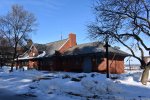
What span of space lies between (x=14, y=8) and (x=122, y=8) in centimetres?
3520

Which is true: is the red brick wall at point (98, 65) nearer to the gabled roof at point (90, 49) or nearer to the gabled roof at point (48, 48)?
the gabled roof at point (90, 49)

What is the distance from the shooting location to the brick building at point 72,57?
155 ft

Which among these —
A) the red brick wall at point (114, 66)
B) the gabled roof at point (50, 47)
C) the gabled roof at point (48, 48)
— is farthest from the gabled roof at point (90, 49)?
the gabled roof at point (48, 48)

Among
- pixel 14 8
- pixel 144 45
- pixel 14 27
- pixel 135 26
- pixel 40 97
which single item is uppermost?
pixel 14 8

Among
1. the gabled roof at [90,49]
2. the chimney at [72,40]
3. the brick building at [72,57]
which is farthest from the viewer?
the chimney at [72,40]

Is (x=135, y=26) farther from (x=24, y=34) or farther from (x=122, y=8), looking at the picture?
(x=24, y=34)

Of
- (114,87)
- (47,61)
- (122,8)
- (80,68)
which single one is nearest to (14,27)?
(47,61)

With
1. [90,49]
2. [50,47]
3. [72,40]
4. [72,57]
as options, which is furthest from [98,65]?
[50,47]

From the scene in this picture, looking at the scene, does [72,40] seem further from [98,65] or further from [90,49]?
[98,65]

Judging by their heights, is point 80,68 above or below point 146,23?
below

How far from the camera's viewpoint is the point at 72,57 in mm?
52500

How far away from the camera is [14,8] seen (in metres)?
56.0

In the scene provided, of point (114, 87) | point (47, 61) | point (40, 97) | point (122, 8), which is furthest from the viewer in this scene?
point (47, 61)

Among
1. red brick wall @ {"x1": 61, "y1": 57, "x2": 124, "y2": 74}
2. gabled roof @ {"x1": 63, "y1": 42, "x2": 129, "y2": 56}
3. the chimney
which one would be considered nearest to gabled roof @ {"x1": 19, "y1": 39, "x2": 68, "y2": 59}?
the chimney
